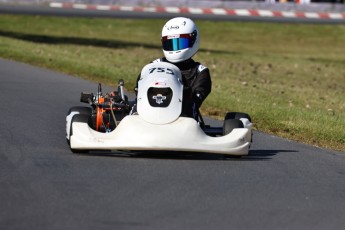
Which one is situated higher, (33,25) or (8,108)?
(8,108)

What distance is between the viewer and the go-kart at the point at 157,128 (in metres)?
9.75

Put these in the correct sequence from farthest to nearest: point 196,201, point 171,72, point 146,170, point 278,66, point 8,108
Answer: point 278,66
point 8,108
point 171,72
point 146,170
point 196,201

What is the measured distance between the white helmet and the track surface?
3.69 ft

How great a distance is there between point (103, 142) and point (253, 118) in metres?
4.61

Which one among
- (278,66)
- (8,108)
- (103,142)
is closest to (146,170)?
(103,142)

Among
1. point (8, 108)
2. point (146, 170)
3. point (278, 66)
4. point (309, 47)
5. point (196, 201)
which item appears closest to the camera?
point (196, 201)

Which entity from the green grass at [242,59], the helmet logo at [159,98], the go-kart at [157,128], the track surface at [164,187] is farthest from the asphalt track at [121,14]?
the helmet logo at [159,98]

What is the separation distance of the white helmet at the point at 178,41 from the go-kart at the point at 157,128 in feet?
1.77

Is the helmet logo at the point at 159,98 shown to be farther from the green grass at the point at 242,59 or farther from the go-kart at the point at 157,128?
the green grass at the point at 242,59

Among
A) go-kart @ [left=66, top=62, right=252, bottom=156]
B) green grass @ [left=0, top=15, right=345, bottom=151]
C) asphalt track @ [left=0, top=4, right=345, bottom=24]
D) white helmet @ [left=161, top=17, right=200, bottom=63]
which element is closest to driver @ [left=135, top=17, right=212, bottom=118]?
white helmet @ [left=161, top=17, right=200, bottom=63]

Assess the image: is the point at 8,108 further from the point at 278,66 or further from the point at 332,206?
the point at 278,66

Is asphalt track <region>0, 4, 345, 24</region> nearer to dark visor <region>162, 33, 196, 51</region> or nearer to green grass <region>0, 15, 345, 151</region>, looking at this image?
green grass <region>0, 15, 345, 151</region>

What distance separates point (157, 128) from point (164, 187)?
1423mm

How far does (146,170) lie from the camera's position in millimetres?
9266
